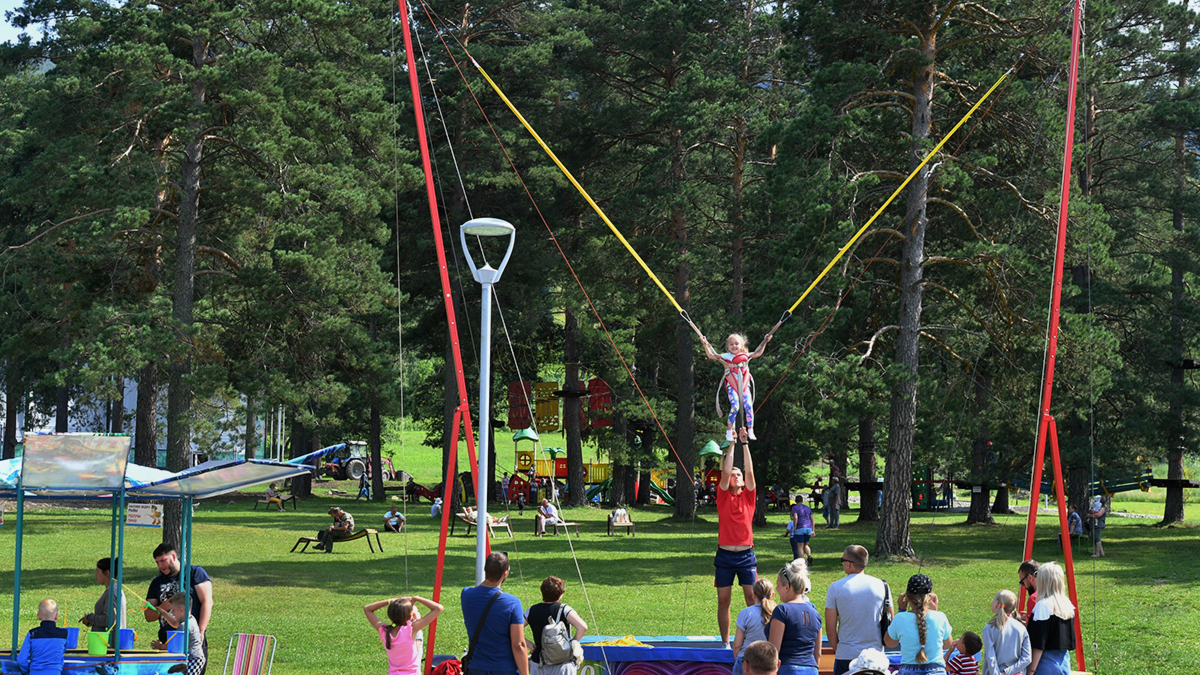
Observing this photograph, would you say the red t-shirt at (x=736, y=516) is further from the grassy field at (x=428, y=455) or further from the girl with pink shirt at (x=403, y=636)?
the grassy field at (x=428, y=455)

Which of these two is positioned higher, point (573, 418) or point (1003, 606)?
point (573, 418)

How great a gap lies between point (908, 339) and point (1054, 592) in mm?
15908

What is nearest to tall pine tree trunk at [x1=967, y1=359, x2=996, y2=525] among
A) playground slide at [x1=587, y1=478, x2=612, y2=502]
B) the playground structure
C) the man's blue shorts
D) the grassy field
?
playground slide at [x1=587, y1=478, x2=612, y2=502]

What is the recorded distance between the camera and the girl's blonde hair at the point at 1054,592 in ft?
25.1

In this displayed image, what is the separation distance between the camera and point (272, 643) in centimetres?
980

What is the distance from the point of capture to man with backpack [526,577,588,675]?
24.5ft

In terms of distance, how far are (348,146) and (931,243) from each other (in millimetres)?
14046

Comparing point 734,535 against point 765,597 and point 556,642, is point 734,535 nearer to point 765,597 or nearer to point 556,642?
point 765,597

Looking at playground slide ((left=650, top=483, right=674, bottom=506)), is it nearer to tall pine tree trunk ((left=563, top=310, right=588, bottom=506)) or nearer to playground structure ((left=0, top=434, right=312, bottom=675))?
tall pine tree trunk ((left=563, top=310, right=588, bottom=506))

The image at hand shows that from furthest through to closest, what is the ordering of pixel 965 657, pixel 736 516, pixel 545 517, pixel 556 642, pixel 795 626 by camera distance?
pixel 545 517
pixel 736 516
pixel 965 657
pixel 556 642
pixel 795 626

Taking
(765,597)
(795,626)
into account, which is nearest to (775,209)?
(765,597)

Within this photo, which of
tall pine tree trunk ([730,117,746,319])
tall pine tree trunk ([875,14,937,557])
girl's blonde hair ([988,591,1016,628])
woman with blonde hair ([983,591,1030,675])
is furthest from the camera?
tall pine tree trunk ([730,117,746,319])

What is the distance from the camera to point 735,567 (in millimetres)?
9578

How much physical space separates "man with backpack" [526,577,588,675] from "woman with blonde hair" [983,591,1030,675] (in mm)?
2797
